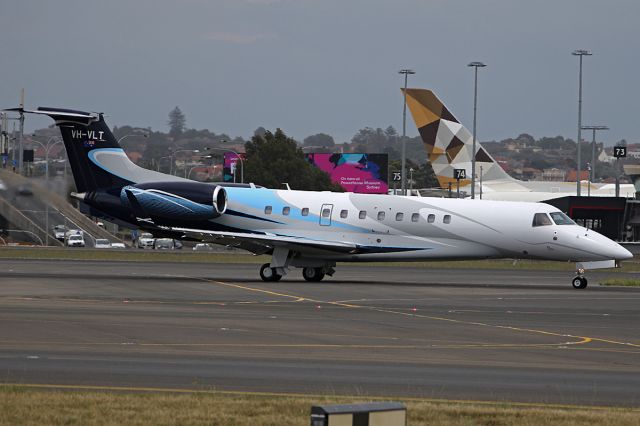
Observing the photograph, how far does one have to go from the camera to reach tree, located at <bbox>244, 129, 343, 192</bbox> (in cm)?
11131

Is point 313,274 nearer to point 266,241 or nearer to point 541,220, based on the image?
point 266,241

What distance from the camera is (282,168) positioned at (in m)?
112

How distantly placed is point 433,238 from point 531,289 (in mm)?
3537

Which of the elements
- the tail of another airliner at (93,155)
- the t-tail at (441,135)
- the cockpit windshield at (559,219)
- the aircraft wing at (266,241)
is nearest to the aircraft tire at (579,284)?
the cockpit windshield at (559,219)

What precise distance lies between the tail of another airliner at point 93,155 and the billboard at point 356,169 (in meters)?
77.9

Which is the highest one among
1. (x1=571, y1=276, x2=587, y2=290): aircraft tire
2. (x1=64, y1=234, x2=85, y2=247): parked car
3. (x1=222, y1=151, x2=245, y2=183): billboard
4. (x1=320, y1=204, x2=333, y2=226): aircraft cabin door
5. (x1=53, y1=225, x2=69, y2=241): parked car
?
(x1=222, y1=151, x2=245, y2=183): billboard

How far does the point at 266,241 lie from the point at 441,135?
168 ft

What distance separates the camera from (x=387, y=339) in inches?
838

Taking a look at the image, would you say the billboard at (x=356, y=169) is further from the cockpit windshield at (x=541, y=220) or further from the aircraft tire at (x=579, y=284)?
the aircraft tire at (x=579, y=284)

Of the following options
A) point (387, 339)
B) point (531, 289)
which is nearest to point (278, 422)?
point (387, 339)

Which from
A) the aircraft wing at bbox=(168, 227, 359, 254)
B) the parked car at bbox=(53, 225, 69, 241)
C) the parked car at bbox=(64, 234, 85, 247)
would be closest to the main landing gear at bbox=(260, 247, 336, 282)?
the aircraft wing at bbox=(168, 227, 359, 254)

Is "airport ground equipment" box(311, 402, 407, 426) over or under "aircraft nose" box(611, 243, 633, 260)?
under

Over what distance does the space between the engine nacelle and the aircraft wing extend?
0.69 m

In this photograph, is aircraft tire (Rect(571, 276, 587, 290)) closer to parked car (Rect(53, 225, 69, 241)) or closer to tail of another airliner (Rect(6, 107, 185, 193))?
tail of another airliner (Rect(6, 107, 185, 193))
